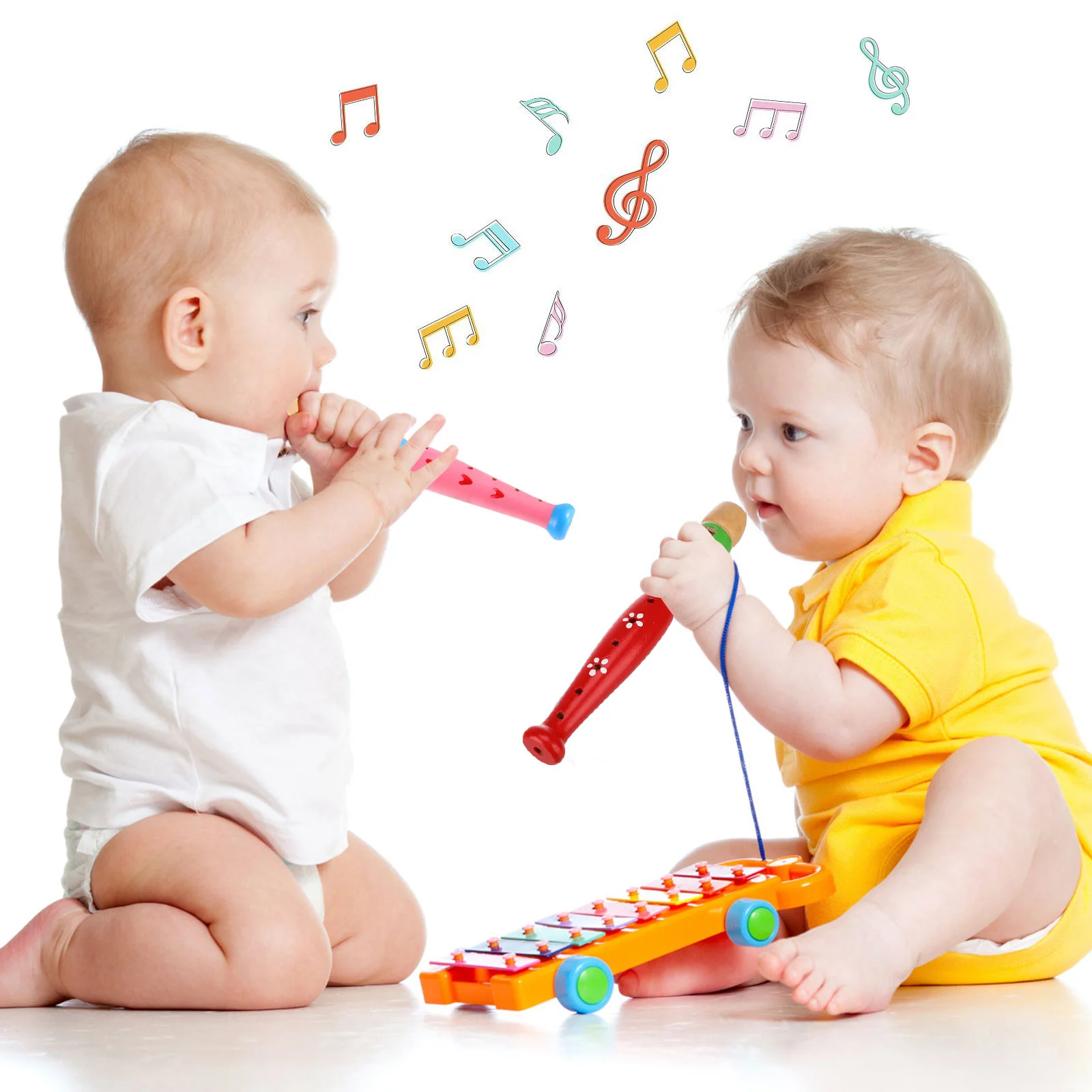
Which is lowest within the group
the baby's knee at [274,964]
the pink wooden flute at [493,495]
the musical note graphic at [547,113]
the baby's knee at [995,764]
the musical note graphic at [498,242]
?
the baby's knee at [274,964]

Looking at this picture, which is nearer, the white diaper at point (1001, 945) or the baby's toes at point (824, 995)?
the baby's toes at point (824, 995)

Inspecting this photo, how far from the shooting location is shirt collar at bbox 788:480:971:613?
1240 mm

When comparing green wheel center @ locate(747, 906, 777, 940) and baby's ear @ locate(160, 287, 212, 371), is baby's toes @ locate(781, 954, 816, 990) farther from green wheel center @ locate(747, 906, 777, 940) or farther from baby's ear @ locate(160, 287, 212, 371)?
baby's ear @ locate(160, 287, 212, 371)

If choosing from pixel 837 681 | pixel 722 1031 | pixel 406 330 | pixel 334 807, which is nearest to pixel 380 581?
pixel 406 330

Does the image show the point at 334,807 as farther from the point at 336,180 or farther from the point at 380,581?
the point at 336,180

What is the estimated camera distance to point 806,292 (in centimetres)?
125

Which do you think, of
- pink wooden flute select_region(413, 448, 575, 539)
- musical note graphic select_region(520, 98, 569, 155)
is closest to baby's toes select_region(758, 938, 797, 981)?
pink wooden flute select_region(413, 448, 575, 539)

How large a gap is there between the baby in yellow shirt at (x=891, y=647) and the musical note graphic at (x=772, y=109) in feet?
1.56

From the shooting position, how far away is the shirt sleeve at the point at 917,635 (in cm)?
113

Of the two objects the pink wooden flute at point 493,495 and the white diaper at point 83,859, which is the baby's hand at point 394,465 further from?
the white diaper at point 83,859

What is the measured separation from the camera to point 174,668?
3.77 feet

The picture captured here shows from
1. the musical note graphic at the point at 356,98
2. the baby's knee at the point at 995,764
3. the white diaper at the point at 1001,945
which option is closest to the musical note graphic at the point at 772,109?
the musical note graphic at the point at 356,98

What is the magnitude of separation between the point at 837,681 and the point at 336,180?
4.06 ft

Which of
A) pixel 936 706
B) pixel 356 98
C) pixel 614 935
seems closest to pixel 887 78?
pixel 356 98
